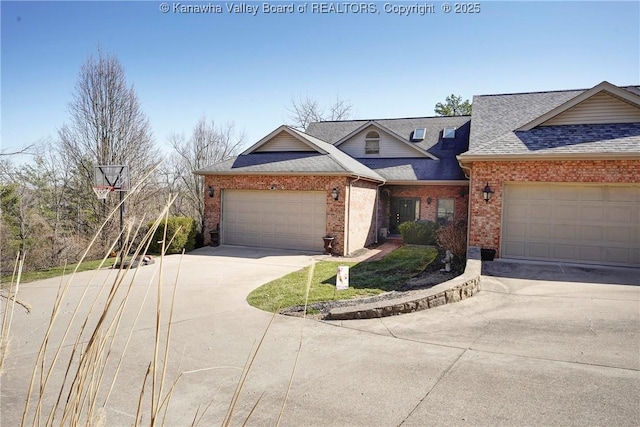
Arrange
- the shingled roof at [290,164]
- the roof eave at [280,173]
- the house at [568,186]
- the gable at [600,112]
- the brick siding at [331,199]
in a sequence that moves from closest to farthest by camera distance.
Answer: the house at [568,186] < the gable at [600,112] < the roof eave at [280,173] < the brick siding at [331,199] < the shingled roof at [290,164]

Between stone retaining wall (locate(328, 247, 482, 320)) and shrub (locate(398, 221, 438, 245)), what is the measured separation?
941 centimetres

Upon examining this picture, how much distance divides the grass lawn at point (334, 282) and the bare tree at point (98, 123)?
1265cm

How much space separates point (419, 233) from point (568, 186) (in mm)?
7119

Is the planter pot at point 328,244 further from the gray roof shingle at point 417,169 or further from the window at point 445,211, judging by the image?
the window at point 445,211

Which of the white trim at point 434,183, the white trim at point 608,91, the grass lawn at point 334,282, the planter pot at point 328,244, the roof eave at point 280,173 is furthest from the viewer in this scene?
the white trim at point 434,183

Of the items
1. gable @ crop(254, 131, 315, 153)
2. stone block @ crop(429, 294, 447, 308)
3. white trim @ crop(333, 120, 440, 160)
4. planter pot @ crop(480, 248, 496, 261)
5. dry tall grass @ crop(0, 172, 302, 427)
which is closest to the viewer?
dry tall grass @ crop(0, 172, 302, 427)

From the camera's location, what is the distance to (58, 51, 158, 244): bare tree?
761 inches

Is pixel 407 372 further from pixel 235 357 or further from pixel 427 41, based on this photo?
pixel 427 41

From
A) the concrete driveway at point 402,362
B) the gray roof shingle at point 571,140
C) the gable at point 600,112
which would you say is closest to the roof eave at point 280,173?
the gray roof shingle at point 571,140

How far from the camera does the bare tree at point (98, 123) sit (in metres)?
19.3

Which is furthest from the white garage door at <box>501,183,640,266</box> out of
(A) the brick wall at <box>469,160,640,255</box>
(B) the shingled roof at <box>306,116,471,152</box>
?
(B) the shingled roof at <box>306,116,471,152</box>

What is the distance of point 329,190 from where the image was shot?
14.4m

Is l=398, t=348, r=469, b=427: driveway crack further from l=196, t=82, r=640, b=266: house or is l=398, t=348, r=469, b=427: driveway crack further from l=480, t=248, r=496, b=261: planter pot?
l=196, t=82, r=640, b=266: house

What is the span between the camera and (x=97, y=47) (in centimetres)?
1936
